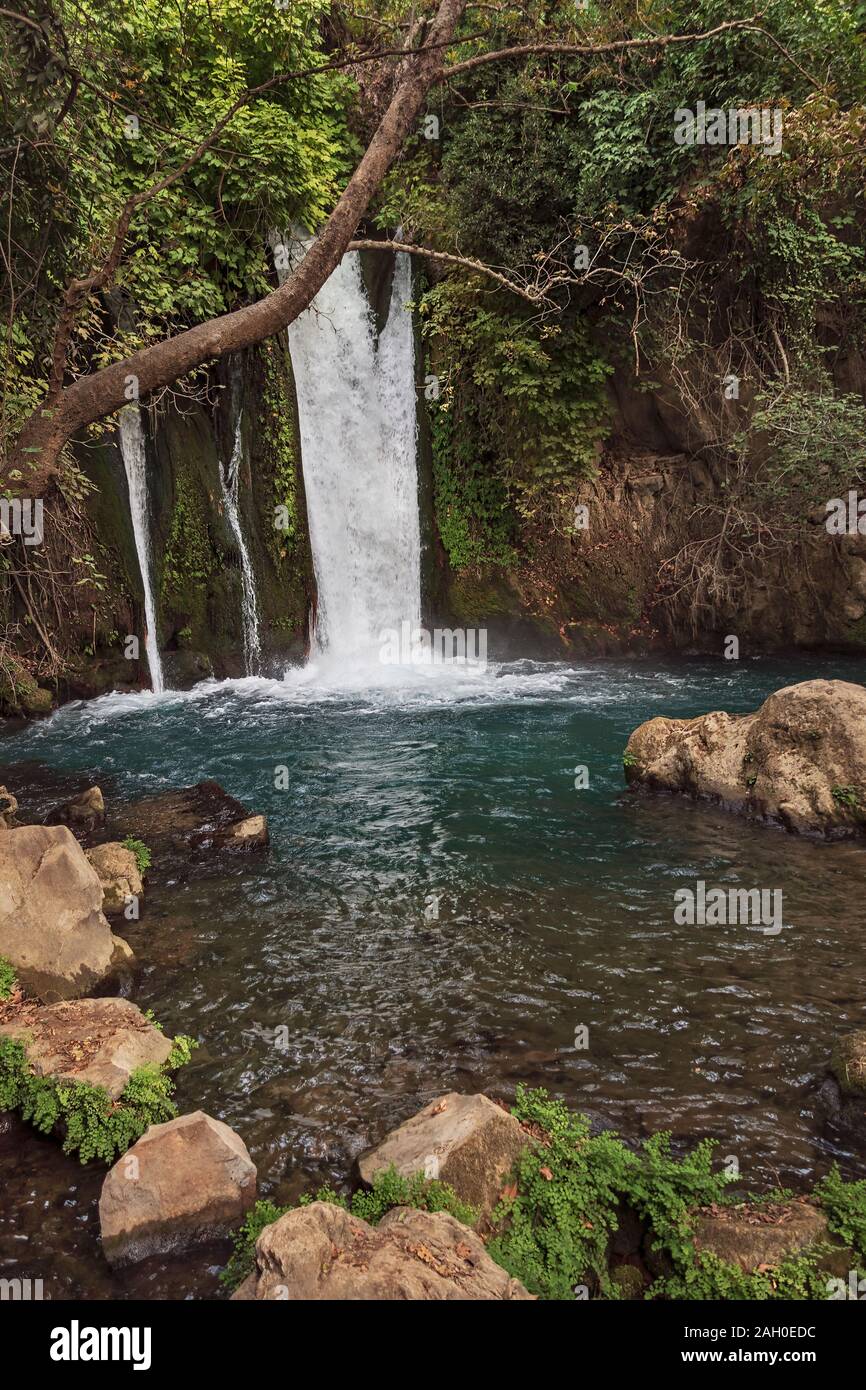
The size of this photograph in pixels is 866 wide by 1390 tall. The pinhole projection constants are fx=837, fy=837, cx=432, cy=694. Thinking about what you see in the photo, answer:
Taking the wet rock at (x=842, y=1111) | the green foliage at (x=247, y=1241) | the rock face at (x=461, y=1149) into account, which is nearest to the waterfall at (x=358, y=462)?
the rock face at (x=461, y=1149)

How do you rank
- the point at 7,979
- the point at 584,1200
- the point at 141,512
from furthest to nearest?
the point at 141,512
the point at 7,979
the point at 584,1200

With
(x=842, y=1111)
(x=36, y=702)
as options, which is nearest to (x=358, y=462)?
(x=36, y=702)

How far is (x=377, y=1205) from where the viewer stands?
3.40 metres

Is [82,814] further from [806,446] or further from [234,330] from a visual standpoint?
[806,446]

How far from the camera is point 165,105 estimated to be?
12.8m

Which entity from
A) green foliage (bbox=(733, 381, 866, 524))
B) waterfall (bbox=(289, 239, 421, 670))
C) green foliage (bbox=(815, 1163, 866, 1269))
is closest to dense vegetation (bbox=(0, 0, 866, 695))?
green foliage (bbox=(733, 381, 866, 524))

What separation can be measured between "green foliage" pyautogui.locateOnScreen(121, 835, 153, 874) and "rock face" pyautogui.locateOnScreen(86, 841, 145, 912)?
0.35 feet

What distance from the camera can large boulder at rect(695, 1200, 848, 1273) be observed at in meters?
3.11

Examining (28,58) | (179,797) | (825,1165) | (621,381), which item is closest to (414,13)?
(28,58)

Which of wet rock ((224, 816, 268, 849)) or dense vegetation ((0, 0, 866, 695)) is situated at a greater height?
dense vegetation ((0, 0, 866, 695))

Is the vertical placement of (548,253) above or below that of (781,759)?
above

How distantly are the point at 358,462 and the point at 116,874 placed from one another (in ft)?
37.2

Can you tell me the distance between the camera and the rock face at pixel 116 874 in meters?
6.17

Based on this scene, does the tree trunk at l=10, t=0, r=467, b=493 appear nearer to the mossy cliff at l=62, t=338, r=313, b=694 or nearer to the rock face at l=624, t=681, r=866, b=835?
the rock face at l=624, t=681, r=866, b=835
